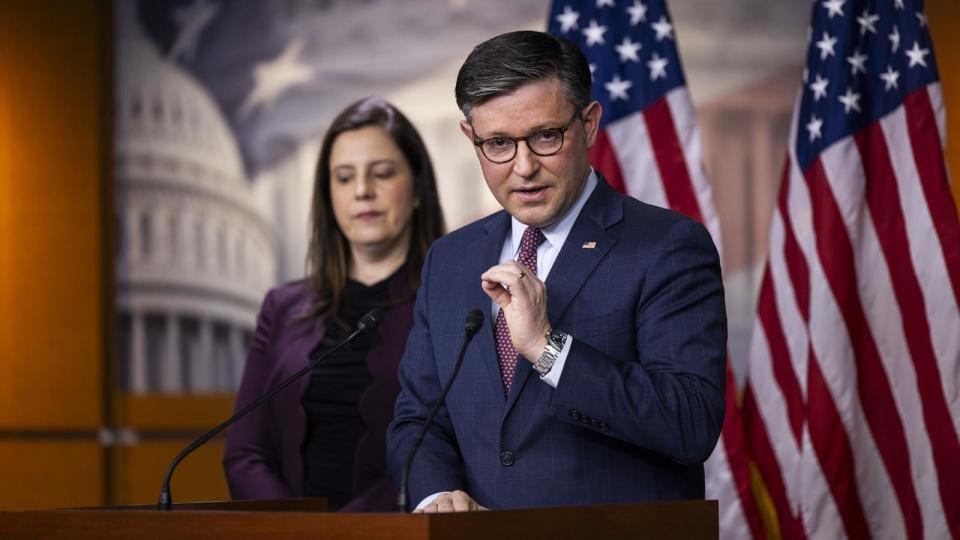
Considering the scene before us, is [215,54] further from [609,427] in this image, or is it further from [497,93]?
[609,427]

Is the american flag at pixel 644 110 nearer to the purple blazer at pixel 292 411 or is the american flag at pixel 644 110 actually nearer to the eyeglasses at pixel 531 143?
the purple blazer at pixel 292 411

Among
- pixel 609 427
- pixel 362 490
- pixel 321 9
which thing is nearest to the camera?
pixel 609 427

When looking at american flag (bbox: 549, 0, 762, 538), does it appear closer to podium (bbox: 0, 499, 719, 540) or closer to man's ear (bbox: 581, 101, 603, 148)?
man's ear (bbox: 581, 101, 603, 148)

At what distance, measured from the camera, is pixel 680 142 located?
384 cm

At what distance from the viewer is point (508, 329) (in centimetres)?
216

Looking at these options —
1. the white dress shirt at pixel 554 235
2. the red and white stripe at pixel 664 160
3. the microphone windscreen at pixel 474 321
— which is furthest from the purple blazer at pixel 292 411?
the microphone windscreen at pixel 474 321

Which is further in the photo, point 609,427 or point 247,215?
point 247,215

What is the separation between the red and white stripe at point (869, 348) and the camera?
3.50m

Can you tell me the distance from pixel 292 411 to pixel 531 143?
137cm

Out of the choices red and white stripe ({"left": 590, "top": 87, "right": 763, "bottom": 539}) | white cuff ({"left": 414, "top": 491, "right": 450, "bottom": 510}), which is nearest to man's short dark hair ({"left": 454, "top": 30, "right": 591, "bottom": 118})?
white cuff ({"left": 414, "top": 491, "right": 450, "bottom": 510})

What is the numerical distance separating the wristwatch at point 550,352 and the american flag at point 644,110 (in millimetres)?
1810

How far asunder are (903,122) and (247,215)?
2.80 metres

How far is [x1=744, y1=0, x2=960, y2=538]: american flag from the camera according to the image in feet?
11.5

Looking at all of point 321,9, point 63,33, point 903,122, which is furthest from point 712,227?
point 63,33
